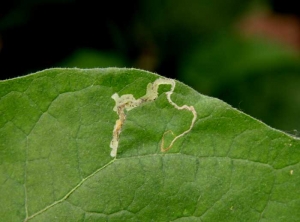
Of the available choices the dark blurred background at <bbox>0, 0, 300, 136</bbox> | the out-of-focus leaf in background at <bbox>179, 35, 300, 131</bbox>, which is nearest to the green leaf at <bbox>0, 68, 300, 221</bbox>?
the dark blurred background at <bbox>0, 0, 300, 136</bbox>

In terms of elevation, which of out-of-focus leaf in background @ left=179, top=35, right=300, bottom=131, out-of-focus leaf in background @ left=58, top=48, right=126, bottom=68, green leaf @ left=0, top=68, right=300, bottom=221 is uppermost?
green leaf @ left=0, top=68, right=300, bottom=221

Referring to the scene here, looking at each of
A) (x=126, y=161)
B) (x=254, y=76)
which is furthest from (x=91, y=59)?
(x=126, y=161)

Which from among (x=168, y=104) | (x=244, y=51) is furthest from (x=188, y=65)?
(x=168, y=104)

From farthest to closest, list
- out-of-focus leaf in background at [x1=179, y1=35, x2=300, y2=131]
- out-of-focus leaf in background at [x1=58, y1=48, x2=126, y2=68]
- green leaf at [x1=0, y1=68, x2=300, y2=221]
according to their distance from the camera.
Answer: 1. out-of-focus leaf in background at [x1=179, y1=35, x2=300, y2=131]
2. out-of-focus leaf in background at [x1=58, y1=48, x2=126, y2=68]
3. green leaf at [x1=0, y1=68, x2=300, y2=221]

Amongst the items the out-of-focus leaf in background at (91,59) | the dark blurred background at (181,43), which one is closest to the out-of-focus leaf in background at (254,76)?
the dark blurred background at (181,43)

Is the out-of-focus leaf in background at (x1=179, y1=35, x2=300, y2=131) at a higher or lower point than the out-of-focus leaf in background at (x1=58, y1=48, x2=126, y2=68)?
lower

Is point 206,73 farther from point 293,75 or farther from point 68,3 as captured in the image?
point 68,3

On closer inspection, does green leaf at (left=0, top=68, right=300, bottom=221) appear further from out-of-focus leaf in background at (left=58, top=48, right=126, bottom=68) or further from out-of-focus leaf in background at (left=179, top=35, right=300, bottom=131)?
out-of-focus leaf in background at (left=179, top=35, right=300, bottom=131)
